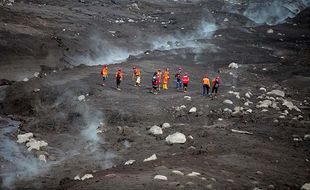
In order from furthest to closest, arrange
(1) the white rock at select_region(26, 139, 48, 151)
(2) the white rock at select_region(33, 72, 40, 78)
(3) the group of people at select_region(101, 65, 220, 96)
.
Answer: (2) the white rock at select_region(33, 72, 40, 78) → (3) the group of people at select_region(101, 65, 220, 96) → (1) the white rock at select_region(26, 139, 48, 151)

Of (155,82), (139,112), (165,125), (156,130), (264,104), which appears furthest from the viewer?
(155,82)

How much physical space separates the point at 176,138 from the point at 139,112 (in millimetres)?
4132

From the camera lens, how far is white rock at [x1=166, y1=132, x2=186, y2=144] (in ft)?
50.8

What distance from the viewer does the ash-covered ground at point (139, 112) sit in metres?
12.1

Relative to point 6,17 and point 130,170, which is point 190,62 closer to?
point 6,17

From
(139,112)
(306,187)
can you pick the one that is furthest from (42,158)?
(306,187)

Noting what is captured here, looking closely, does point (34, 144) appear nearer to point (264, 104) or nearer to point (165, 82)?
point (165, 82)

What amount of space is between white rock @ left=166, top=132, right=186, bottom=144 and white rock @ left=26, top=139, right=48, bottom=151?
16.9 feet

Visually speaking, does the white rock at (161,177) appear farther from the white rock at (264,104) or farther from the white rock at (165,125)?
the white rock at (264,104)

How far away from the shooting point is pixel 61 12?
1736 inches

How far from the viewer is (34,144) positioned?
51.3ft

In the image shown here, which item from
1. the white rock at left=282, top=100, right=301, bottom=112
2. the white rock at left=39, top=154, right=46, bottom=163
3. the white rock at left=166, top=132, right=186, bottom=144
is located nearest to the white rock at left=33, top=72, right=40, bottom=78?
the white rock at left=39, top=154, right=46, bottom=163

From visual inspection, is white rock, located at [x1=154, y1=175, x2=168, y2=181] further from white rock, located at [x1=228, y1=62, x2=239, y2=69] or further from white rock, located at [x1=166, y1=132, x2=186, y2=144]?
white rock, located at [x1=228, y1=62, x2=239, y2=69]

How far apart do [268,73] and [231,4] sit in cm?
5161
